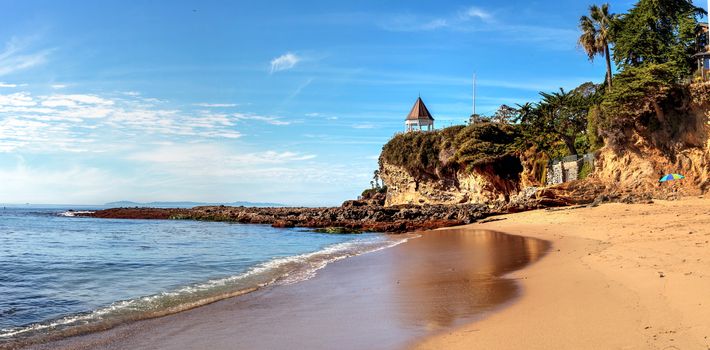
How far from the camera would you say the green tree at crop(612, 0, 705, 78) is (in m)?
35.7

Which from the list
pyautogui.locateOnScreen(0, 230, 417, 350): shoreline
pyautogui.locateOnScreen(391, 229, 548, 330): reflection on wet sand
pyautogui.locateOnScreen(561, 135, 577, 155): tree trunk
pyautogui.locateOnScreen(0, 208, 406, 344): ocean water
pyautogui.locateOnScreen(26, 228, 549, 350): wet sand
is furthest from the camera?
pyautogui.locateOnScreen(561, 135, 577, 155): tree trunk

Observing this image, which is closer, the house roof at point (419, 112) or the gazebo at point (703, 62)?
the gazebo at point (703, 62)

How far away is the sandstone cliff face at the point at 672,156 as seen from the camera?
27.3m

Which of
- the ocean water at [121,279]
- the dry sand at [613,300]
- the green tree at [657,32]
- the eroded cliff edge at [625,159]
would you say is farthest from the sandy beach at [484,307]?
the green tree at [657,32]

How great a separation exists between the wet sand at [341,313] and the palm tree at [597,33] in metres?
34.2

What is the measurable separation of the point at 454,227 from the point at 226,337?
24.7 meters

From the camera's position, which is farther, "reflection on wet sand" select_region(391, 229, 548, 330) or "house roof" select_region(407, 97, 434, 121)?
"house roof" select_region(407, 97, 434, 121)

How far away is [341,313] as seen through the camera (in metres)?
7.93

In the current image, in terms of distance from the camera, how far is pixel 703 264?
8344 mm

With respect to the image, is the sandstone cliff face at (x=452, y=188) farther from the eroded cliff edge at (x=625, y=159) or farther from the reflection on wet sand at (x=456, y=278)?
the reflection on wet sand at (x=456, y=278)

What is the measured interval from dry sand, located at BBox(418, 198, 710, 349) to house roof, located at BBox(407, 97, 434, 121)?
163 ft

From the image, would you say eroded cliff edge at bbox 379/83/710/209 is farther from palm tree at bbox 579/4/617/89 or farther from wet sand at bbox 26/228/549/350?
wet sand at bbox 26/228/549/350

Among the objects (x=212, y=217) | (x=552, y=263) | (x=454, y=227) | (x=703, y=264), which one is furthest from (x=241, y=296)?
(x=212, y=217)

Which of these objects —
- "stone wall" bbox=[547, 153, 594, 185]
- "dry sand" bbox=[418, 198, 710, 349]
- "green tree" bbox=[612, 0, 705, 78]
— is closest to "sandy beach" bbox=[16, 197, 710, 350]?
"dry sand" bbox=[418, 198, 710, 349]
